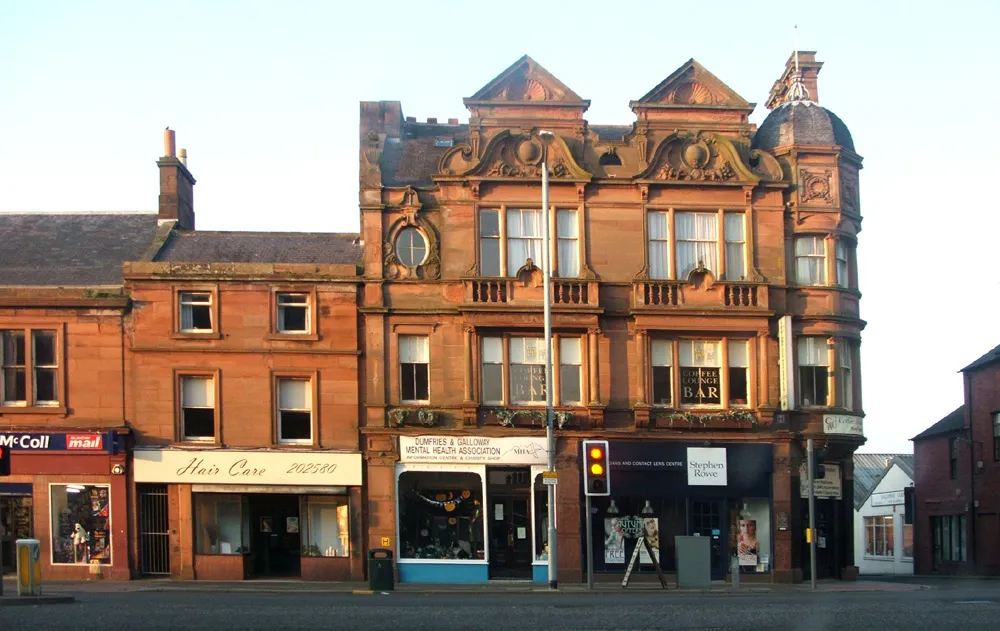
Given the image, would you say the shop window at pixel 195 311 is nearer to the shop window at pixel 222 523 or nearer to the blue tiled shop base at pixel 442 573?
the shop window at pixel 222 523

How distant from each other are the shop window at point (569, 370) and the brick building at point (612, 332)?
0.06 metres

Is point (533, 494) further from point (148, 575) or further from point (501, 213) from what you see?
point (148, 575)

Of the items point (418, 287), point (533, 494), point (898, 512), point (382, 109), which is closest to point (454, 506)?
point (533, 494)

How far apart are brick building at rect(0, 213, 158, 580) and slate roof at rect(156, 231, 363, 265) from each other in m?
2.58

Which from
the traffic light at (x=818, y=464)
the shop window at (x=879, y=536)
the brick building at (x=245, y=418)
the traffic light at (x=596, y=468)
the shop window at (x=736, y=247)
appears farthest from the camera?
the shop window at (x=879, y=536)

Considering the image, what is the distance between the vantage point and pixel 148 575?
118 feet

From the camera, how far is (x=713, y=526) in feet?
123

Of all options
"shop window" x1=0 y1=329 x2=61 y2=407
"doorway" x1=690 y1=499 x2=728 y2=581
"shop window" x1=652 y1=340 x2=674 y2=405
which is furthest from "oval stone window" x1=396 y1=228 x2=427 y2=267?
"doorway" x1=690 y1=499 x2=728 y2=581

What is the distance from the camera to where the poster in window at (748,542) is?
37469mm

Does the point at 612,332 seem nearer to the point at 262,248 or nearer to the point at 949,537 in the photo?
the point at 262,248

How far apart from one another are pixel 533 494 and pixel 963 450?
2380cm

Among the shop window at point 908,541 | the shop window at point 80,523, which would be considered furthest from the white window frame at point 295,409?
the shop window at point 908,541

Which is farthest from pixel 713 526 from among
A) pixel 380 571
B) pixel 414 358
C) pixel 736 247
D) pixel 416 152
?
pixel 416 152

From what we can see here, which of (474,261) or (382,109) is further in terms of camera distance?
(382,109)
